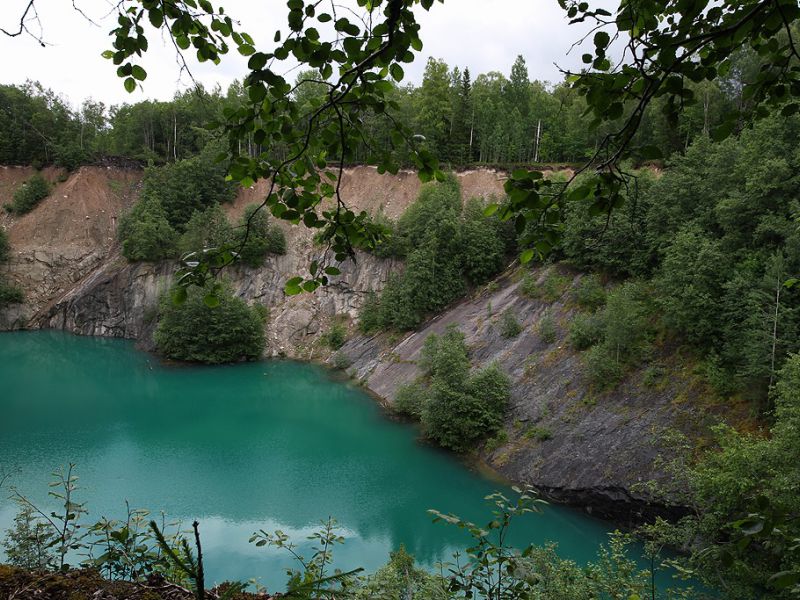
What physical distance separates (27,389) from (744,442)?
33.6 metres

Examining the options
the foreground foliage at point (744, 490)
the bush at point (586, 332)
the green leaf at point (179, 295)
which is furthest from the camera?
the bush at point (586, 332)

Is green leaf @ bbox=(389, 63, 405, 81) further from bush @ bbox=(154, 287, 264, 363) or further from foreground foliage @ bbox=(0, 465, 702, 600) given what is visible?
bush @ bbox=(154, 287, 264, 363)

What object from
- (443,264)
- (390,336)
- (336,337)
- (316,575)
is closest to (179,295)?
(316,575)

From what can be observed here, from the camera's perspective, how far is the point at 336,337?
35.7 m

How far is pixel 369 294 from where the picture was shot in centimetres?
3722

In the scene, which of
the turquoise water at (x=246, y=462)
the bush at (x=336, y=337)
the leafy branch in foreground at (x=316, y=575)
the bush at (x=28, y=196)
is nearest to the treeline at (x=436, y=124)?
the bush at (x=28, y=196)

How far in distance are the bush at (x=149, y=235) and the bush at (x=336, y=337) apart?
14272mm

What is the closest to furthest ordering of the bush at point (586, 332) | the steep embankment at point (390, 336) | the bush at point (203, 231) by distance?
1. the steep embankment at point (390, 336)
2. the bush at point (586, 332)
3. the bush at point (203, 231)

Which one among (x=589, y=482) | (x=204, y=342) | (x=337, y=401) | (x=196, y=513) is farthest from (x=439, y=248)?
(x=196, y=513)

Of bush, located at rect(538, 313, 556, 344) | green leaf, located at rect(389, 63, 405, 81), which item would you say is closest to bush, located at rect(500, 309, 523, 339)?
bush, located at rect(538, 313, 556, 344)

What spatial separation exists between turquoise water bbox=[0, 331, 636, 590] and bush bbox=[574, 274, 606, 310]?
390 inches

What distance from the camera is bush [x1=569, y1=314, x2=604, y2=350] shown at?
70.8ft

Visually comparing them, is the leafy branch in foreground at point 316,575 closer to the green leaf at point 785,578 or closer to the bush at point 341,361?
the green leaf at point 785,578

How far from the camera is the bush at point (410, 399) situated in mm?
23875
